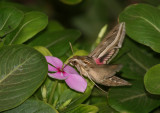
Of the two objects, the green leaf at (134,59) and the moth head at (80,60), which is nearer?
the moth head at (80,60)

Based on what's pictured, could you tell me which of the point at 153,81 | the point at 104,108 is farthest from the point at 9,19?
the point at 153,81

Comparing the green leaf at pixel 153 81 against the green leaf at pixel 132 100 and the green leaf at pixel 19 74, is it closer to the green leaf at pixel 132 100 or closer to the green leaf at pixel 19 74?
the green leaf at pixel 132 100

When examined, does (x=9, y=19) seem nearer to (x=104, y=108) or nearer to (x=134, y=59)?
(x=104, y=108)

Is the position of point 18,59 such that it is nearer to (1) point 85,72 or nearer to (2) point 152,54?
(1) point 85,72

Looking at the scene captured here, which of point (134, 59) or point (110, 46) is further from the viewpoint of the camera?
point (134, 59)

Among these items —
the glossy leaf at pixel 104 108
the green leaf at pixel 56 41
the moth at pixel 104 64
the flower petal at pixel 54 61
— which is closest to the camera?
the moth at pixel 104 64

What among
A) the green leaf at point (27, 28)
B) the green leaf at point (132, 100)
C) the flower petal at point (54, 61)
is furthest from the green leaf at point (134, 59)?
the green leaf at point (27, 28)

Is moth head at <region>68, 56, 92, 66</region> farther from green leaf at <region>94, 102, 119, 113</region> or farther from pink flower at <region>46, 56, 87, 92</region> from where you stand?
green leaf at <region>94, 102, 119, 113</region>
